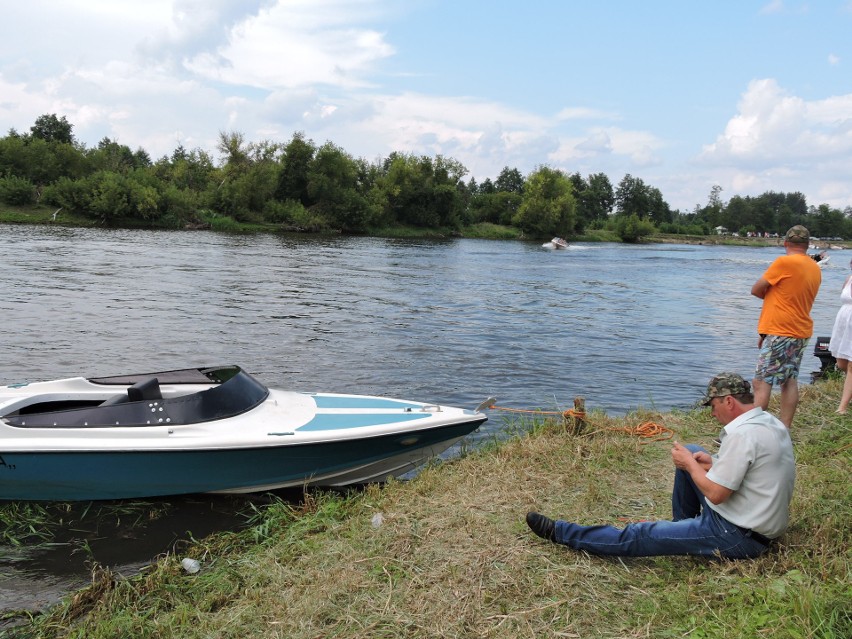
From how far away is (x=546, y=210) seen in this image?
91.6 metres

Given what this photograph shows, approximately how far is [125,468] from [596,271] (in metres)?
39.0

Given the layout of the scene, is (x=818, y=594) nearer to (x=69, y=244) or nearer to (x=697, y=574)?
(x=697, y=574)

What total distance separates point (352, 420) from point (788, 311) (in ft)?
15.0

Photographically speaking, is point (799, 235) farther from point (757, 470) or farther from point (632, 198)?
point (632, 198)

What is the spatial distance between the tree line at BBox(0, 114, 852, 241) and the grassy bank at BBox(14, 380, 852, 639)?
6317 cm

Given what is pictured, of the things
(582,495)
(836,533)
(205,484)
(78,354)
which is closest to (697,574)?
(836,533)

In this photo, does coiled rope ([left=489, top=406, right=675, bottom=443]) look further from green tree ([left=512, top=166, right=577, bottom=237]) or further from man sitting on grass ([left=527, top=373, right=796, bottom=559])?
green tree ([left=512, top=166, right=577, bottom=237])

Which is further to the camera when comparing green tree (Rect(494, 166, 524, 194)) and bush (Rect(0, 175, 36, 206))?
green tree (Rect(494, 166, 524, 194))

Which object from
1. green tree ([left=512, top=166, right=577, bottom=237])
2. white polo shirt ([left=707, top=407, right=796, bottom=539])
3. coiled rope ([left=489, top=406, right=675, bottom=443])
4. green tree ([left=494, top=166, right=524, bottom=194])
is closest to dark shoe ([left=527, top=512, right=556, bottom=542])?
white polo shirt ([left=707, top=407, right=796, bottom=539])

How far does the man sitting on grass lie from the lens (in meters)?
4.14

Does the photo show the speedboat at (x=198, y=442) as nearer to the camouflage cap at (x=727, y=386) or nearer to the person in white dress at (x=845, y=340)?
the camouflage cap at (x=727, y=386)

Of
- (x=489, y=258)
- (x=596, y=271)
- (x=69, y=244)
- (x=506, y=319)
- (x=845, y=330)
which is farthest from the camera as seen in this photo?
(x=489, y=258)

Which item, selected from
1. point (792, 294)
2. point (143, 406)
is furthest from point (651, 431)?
point (143, 406)

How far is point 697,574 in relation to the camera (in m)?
4.47
